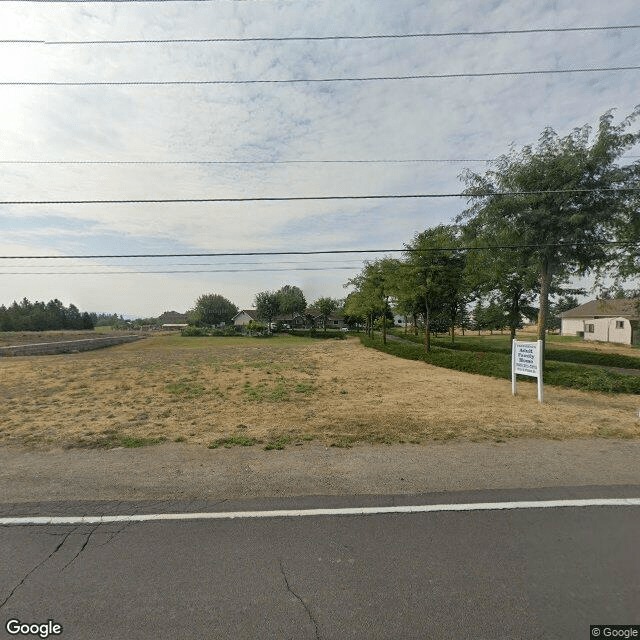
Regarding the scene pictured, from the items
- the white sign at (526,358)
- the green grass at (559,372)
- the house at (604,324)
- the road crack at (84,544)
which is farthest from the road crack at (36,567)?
the house at (604,324)

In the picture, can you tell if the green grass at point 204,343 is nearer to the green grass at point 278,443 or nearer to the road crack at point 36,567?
the green grass at point 278,443

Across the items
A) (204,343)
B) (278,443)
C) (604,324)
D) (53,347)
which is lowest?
(204,343)

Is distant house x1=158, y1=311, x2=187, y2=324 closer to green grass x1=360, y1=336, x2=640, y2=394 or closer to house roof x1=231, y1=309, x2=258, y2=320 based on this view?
house roof x1=231, y1=309, x2=258, y2=320

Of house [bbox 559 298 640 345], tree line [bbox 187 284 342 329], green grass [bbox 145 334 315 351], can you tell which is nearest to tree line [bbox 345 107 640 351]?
house [bbox 559 298 640 345]

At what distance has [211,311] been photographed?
296 feet

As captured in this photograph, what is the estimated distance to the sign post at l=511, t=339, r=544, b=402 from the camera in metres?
9.88

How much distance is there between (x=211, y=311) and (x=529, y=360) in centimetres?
8679

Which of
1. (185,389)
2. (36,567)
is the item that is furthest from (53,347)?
(36,567)

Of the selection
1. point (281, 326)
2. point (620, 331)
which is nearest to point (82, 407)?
point (620, 331)

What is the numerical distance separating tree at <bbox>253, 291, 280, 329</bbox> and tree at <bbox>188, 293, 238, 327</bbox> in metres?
18.4

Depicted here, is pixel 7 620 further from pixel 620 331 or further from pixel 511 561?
pixel 620 331

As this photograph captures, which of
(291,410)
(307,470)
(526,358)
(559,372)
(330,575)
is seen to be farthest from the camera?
(559,372)

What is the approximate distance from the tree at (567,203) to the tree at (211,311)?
8272cm

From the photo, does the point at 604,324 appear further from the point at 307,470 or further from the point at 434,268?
the point at 307,470
